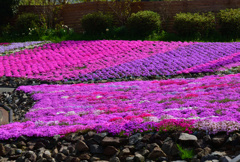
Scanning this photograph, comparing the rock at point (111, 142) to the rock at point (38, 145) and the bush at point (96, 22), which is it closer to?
the rock at point (38, 145)

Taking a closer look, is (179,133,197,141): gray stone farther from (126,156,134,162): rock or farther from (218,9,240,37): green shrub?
(218,9,240,37): green shrub

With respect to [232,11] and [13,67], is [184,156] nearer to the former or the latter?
[13,67]

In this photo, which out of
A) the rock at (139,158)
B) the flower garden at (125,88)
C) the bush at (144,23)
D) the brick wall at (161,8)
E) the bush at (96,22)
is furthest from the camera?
the bush at (96,22)

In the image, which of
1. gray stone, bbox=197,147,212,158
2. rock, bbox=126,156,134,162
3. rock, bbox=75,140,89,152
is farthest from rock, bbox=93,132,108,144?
gray stone, bbox=197,147,212,158

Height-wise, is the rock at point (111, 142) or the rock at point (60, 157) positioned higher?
the rock at point (111, 142)

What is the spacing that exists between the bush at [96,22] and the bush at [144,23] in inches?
68.2

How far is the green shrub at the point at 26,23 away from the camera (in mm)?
23609

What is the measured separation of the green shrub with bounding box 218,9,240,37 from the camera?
1945 centimetres

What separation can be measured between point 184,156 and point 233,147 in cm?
85

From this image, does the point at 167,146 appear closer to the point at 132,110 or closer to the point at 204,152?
the point at 204,152

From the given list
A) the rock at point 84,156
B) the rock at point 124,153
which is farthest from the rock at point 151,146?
the rock at point 84,156

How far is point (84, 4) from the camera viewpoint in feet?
79.6

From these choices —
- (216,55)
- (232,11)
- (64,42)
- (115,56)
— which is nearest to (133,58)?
(115,56)

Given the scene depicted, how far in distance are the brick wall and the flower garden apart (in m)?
4.01
